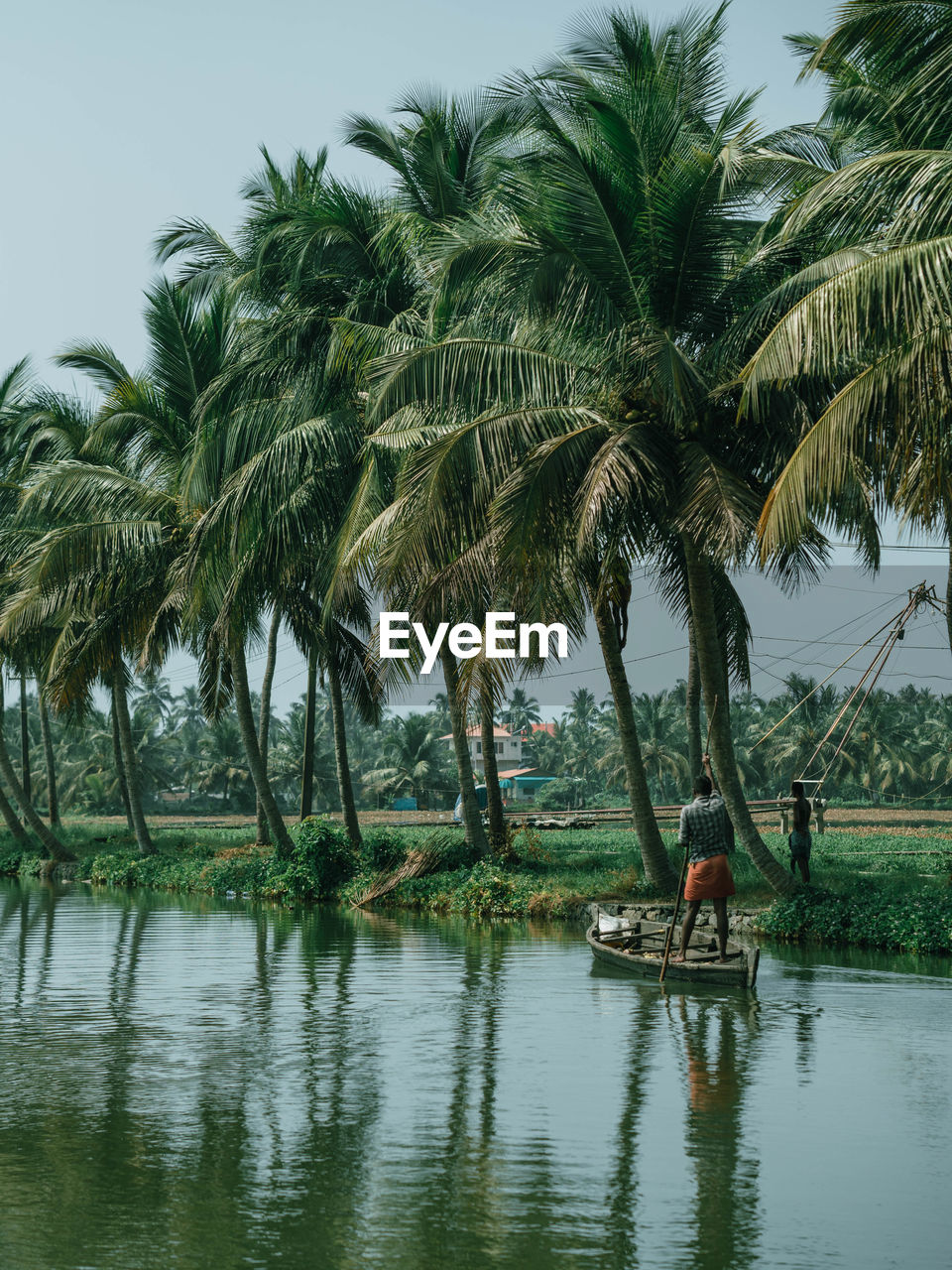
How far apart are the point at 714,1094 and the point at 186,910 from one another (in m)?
15.9

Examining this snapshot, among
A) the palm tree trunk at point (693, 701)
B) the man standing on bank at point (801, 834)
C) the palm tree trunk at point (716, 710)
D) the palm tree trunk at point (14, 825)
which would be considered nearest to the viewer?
the palm tree trunk at point (716, 710)

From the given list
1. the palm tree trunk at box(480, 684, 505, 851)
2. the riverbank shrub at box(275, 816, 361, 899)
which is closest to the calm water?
the palm tree trunk at box(480, 684, 505, 851)

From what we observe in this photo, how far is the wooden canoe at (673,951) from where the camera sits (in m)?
11.4

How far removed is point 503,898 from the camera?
19.8 m

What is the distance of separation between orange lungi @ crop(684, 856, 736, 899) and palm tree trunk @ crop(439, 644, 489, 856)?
278 inches

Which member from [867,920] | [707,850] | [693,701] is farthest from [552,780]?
[707,850]

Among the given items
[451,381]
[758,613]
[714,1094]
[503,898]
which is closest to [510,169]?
[451,381]

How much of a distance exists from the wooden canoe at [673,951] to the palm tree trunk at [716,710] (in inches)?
95.0

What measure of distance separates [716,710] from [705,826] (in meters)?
4.10

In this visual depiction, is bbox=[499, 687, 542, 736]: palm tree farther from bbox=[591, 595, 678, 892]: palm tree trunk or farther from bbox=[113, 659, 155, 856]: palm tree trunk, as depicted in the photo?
bbox=[591, 595, 678, 892]: palm tree trunk

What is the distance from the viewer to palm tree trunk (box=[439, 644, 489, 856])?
19.8 meters

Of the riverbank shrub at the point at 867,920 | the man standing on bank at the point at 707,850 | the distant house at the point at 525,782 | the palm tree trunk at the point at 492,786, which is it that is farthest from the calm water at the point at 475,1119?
the distant house at the point at 525,782

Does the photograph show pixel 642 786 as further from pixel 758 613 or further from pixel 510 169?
pixel 758 613

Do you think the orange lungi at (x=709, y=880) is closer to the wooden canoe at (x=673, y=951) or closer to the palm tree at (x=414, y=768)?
the wooden canoe at (x=673, y=951)
